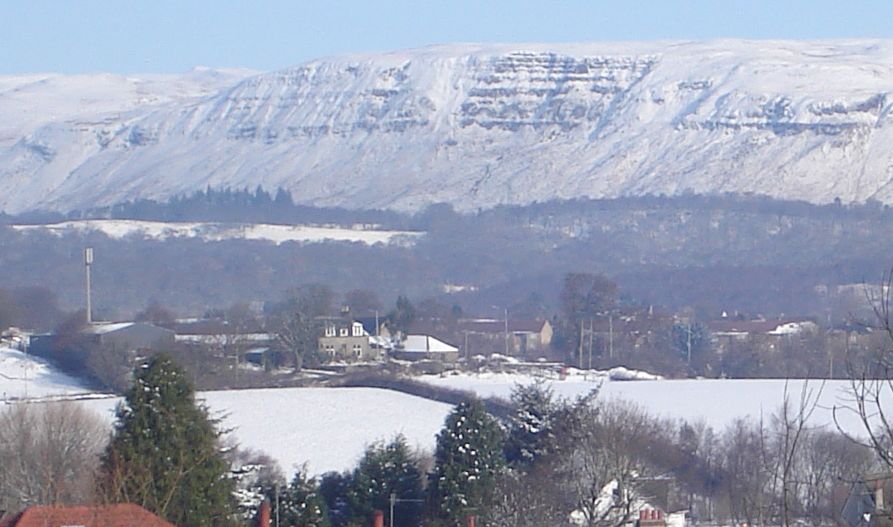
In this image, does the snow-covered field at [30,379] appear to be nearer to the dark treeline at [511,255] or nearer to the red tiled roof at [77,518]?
the dark treeline at [511,255]

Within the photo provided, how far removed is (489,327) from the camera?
5809 centimetres

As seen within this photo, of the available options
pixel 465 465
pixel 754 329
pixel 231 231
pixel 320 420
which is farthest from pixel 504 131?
pixel 465 465

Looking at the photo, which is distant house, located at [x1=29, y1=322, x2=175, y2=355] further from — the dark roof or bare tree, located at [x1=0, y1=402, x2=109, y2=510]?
bare tree, located at [x1=0, y1=402, x2=109, y2=510]

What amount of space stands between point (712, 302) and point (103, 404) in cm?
4425

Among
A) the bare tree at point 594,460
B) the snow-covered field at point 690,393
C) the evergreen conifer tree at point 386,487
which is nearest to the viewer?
the bare tree at point 594,460

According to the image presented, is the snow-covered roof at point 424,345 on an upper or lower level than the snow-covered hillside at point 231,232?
lower

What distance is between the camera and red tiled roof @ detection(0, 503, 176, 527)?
11.3 meters

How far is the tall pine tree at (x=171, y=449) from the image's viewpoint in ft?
48.3

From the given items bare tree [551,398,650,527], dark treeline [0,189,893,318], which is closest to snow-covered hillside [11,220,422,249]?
dark treeline [0,189,893,318]

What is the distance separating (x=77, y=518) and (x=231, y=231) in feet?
290

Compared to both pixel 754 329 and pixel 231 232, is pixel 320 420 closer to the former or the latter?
pixel 754 329

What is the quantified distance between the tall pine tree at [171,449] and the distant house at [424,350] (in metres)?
31.0

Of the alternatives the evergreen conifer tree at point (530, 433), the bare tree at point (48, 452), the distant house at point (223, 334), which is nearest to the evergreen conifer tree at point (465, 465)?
the evergreen conifer tree at point (530, 433)

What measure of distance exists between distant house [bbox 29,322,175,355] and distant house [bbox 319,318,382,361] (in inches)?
164
